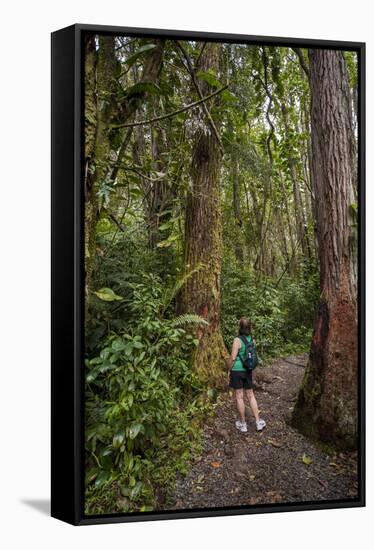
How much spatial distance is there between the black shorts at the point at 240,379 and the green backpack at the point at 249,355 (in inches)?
2.2

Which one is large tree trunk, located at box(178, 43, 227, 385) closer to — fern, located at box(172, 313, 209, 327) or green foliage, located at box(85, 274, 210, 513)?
fern, located at box(172, 313, 209, 327)

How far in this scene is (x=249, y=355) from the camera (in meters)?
6.52

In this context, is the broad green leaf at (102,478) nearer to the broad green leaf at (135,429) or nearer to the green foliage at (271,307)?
the broad green leaf at (135,429)

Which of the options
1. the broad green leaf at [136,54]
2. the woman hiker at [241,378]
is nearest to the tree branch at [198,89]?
the broad green leaf at [136,54]

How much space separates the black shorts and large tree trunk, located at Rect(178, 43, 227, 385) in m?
0.10

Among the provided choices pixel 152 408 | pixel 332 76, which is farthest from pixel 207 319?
pixel 332 76

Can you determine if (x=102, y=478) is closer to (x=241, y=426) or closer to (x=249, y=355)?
(x=241, y=426)

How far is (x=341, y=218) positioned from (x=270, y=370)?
144 cm

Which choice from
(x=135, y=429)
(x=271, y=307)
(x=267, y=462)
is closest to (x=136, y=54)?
(x=271, y=307)

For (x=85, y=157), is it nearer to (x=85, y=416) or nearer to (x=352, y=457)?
(x=85, y=416)

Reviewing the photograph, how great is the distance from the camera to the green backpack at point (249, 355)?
21.3 ft

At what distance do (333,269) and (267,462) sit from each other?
1.70m

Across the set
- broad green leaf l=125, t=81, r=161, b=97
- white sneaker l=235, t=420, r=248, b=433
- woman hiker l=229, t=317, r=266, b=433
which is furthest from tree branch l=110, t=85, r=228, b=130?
white sneaker l=235, t=420, r=248, b=433

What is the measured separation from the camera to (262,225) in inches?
261
